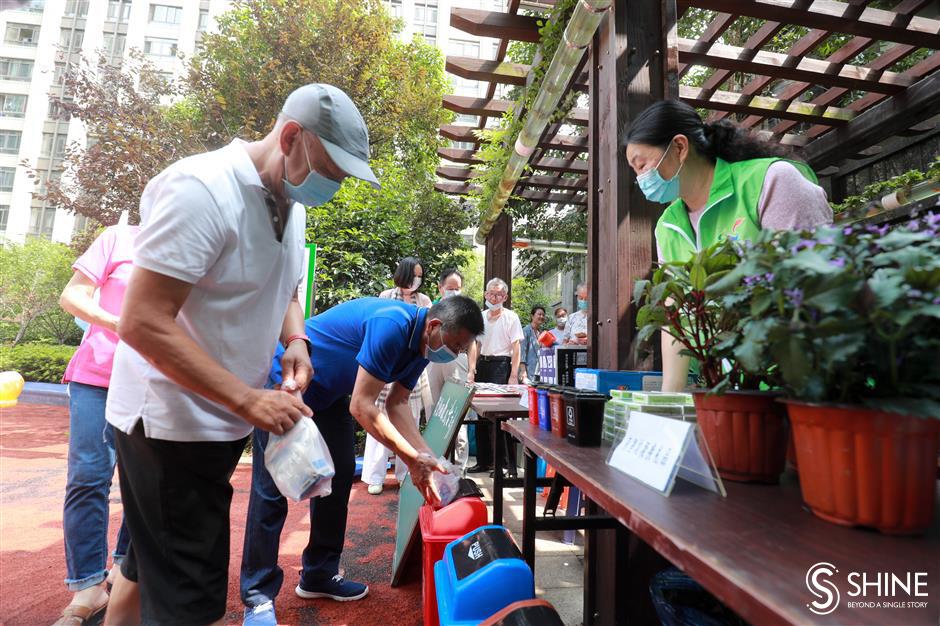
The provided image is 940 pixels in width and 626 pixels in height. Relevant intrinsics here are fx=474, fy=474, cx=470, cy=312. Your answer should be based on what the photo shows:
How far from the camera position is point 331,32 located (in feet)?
29.3

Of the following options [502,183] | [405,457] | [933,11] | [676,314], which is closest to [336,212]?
[502,183]

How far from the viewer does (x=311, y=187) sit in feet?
4.35

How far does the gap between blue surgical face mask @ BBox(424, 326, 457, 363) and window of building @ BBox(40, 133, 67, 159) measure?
1445 inches

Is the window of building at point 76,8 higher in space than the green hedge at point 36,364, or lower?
higher

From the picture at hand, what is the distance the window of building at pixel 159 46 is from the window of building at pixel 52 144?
7.43 m

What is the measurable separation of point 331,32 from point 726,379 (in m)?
10.2

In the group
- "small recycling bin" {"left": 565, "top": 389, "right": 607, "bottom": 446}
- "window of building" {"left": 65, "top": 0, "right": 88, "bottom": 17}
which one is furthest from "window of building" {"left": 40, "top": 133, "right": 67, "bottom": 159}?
"small recycling bin" {"left": 565, "top": 389, "right": 607, "bottom": 446}

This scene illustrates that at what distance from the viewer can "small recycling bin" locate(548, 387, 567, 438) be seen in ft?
4.54

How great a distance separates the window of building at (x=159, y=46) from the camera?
90.9ft

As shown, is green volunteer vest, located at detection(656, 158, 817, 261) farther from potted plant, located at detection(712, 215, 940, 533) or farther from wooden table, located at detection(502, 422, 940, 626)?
wooden table, located at detection(502, 422, 940, 626)

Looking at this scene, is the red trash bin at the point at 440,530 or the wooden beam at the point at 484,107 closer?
the red trash bin at the point at 440,530

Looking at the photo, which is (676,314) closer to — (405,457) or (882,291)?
(882,291)

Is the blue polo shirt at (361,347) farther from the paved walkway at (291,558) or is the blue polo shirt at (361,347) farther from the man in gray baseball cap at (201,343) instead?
the paved walkway at (291,558)

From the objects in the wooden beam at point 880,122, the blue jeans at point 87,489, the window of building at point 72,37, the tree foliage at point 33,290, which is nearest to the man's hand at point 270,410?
the blue jeans at point 87,489
